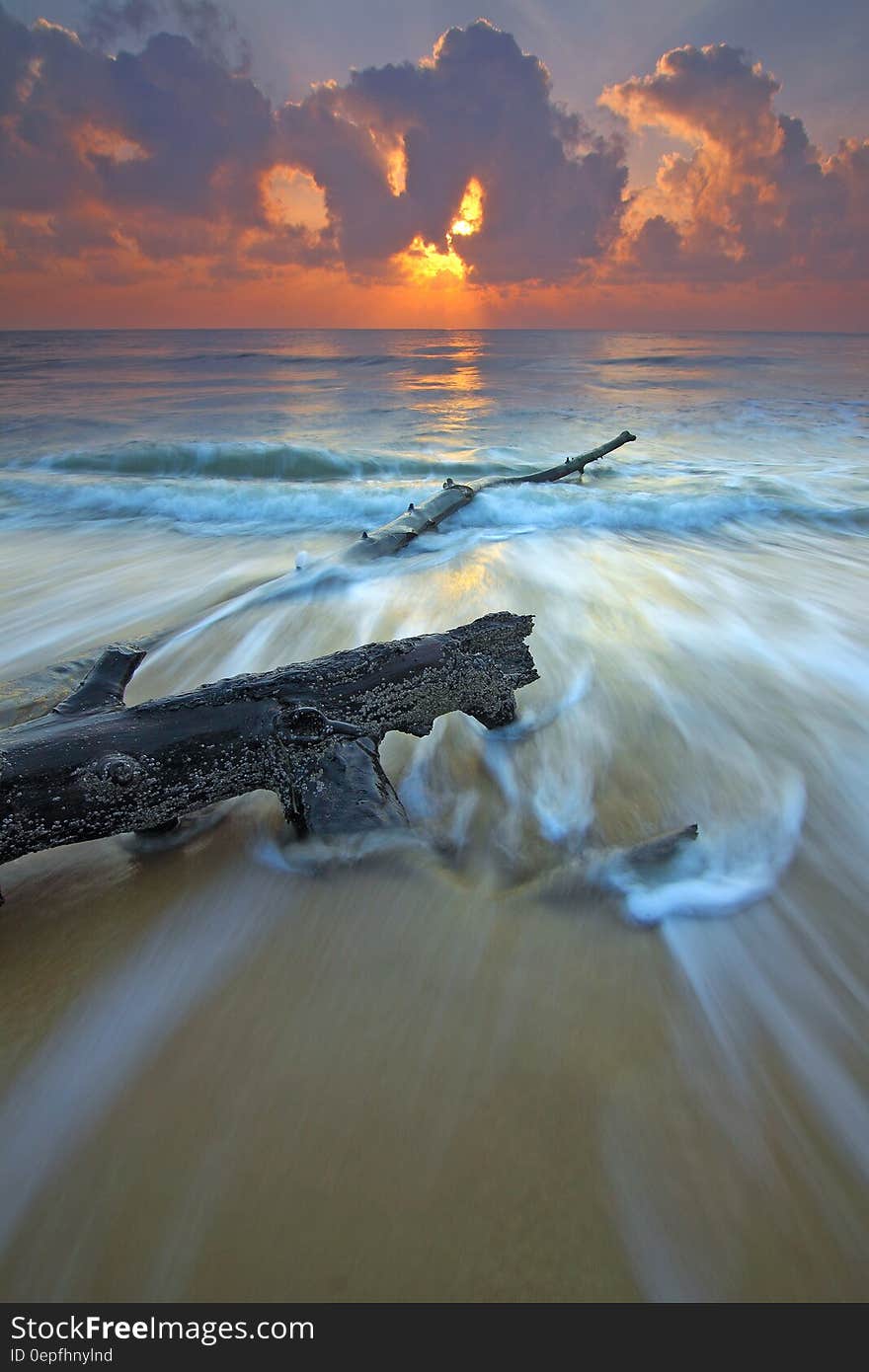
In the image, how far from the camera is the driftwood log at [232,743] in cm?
201

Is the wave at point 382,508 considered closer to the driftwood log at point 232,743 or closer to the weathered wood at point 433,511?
the weathered wood at point 433,511

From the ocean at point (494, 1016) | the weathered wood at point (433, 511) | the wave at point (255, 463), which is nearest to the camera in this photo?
the ocean at point (494, 1016)

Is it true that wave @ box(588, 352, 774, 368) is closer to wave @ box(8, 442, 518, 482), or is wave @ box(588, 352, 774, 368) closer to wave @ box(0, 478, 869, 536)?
wave @ box(8, 442, 518, 482)

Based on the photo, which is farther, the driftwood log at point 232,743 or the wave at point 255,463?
the wave at point 255,463

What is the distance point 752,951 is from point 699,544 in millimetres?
7149

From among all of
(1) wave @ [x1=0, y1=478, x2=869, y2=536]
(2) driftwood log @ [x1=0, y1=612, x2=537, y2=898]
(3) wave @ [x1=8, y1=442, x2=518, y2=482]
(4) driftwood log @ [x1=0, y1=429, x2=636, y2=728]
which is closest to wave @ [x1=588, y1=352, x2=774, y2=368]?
(3) wave @ [x1=8, y1=442, x2=518, y2=482]

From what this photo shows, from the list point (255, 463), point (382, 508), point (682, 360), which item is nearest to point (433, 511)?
point (382, 508)

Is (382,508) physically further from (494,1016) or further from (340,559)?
(494,1016)

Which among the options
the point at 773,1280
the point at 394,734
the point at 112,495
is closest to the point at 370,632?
the point at 394,734

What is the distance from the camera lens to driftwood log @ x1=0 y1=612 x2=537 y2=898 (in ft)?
6.59

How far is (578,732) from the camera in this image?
3.77 meters

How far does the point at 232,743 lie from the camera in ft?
7.52

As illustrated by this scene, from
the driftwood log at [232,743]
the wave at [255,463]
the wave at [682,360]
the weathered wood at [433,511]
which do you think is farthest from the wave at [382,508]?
the wave at [682,360]

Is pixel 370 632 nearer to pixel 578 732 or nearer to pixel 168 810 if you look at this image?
pixel 578 732
